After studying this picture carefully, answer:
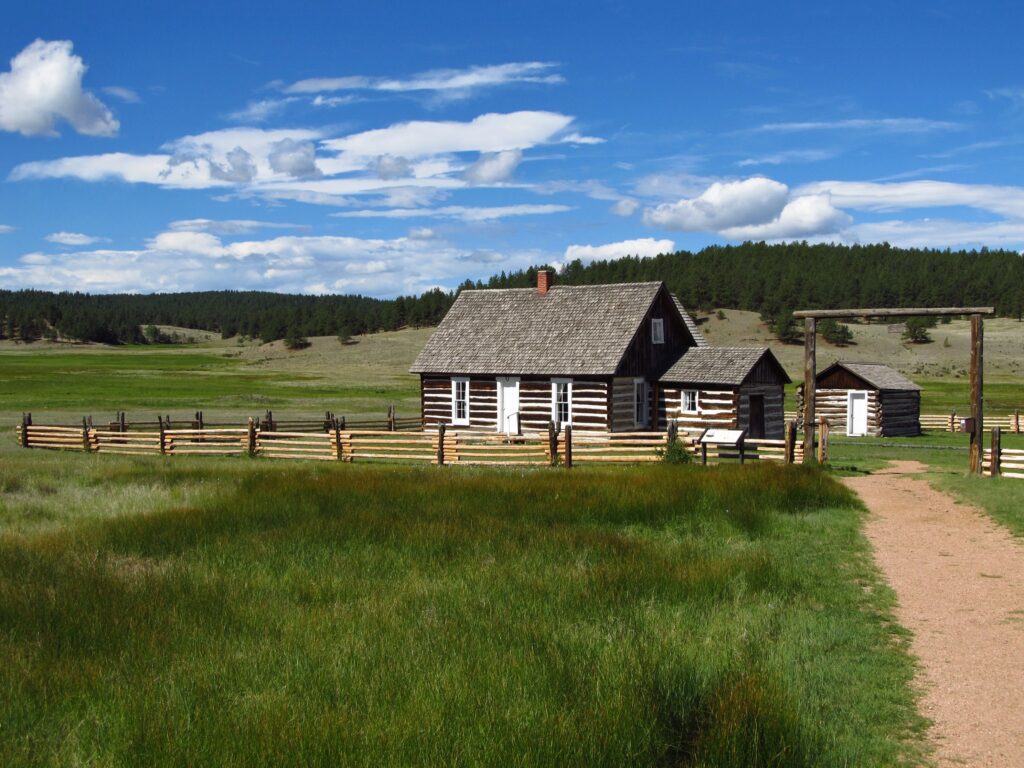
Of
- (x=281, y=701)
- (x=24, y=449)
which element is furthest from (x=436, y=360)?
(x=281, y=701)

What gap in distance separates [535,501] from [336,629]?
8.19 metres

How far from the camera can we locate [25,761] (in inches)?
236

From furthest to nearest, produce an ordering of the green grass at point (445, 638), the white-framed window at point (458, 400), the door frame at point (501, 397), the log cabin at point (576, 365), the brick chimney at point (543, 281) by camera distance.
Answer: the brick chimney at point (543, 281)
the white-framed window at point (458, 400)
the door frame at point (501, 397)
the log cabin at point (576, 365)
the green grass at point (445, 638)

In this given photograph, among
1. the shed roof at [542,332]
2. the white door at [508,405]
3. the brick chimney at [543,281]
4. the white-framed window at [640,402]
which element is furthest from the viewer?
the brick chimney at [543,281]

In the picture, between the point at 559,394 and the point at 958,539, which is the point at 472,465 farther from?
the point at 958,539

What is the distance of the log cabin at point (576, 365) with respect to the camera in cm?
3356

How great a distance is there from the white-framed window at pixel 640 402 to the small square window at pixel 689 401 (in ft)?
4.98

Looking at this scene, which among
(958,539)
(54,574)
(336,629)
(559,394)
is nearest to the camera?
(336,629)

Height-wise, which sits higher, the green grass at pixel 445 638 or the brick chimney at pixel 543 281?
the brick chimney at pixel 543 281

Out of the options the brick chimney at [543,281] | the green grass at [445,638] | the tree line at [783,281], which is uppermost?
the tree line at [783,281]

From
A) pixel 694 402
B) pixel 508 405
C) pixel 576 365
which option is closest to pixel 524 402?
Result: pixel 508 405

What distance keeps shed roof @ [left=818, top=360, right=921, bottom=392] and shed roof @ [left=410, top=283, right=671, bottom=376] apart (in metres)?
14.5

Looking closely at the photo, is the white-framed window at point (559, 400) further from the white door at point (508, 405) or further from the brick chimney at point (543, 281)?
the brick chimney at point (543, 281)

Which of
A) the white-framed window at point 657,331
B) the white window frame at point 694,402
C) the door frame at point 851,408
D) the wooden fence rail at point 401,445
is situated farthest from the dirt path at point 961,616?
the door frame at point 851,408
